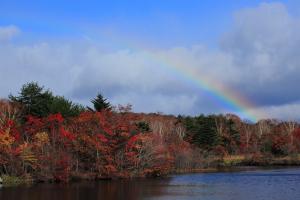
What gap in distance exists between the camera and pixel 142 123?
101m

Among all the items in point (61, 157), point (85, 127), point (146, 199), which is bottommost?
point (146, 199)

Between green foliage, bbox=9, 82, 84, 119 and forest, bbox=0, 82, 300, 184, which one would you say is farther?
green foliage, bbox=9, 82, 84, 119

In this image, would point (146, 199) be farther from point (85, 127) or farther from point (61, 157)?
point (85, 127)

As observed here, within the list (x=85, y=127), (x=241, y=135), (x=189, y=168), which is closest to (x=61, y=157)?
(x=85, y=127)

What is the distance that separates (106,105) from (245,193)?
151 ft

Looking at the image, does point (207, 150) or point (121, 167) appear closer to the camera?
point (121, 167)

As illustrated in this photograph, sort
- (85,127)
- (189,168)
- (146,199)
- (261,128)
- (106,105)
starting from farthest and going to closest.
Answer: (261,128) < (189,168) < (106,105) < (85,127) < (146,199)

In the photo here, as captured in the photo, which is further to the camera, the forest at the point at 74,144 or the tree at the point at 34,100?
the tree at the point at 34,100

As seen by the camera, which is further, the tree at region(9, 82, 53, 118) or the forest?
the tree at region(9, 82, 53, 118)

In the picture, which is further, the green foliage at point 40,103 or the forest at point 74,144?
the green foliage at point 40,103

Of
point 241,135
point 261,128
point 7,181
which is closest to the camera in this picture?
point 7,181

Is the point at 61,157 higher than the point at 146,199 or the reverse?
higher

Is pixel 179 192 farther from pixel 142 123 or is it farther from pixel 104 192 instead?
pixel 142 123

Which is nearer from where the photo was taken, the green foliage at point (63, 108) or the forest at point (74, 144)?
the forest at point (74, 144)
